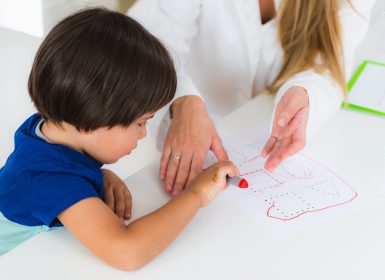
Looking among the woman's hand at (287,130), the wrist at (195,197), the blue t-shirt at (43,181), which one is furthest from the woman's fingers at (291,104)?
the blue t-shirt at (43,181)

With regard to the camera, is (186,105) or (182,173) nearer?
(182,173)

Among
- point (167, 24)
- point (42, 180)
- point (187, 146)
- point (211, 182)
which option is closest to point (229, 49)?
point (167, 24)

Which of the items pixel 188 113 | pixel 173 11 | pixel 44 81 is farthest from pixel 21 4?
pixel 44 81

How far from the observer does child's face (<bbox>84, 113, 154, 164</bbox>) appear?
2.12 ft

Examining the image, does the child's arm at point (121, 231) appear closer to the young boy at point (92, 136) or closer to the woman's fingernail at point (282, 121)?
the young boy at point (92, 136)

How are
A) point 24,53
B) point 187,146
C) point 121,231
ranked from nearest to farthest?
1. point 121,231
2. point 187,146
3. point 24,53

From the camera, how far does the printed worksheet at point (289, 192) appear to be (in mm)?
685

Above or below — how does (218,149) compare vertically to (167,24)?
below

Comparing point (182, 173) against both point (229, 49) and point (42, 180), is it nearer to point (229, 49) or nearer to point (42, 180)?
point (42, 180)

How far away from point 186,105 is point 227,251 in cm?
33

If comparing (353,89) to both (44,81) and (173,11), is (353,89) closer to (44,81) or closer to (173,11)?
(173,11)

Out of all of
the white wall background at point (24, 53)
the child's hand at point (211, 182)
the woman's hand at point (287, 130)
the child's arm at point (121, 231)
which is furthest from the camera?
the white wall background at point (24, 53)

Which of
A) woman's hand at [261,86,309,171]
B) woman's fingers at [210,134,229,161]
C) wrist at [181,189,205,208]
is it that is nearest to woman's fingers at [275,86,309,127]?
woman's hand at [261,86,309,171]

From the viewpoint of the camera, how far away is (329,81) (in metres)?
0.95
